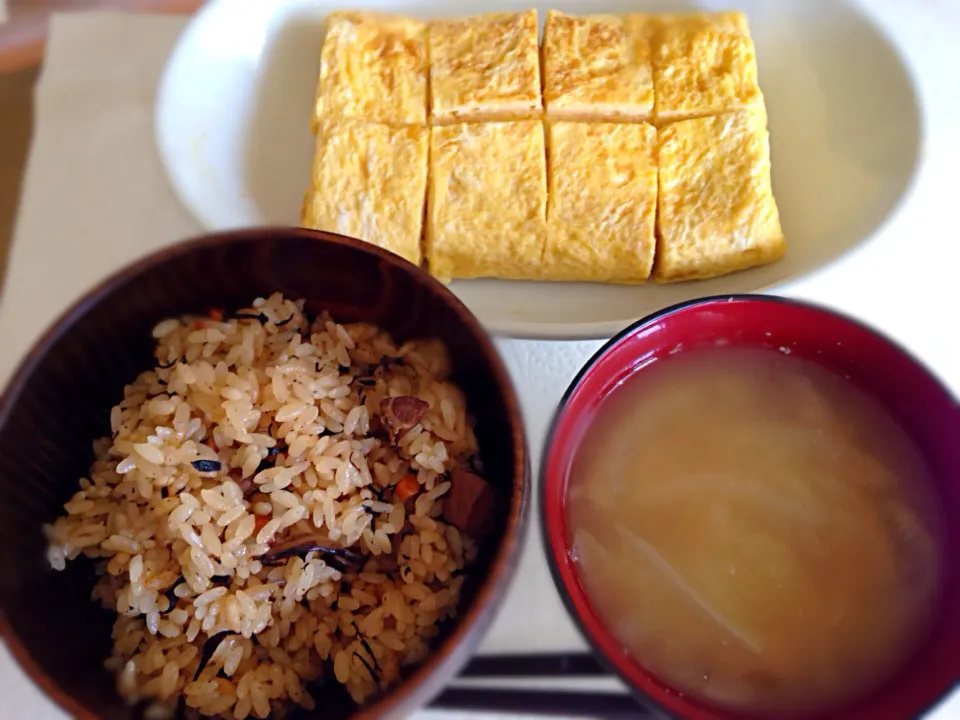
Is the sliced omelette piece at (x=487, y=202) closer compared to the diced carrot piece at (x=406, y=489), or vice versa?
the diced carrot piece at (x=406, y=489)

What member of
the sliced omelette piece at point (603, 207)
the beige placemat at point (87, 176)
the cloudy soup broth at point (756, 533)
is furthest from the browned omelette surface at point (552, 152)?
the cloudy soup broth at point (756, 533)

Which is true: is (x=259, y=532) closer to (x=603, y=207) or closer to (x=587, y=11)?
(x=603, y=207)

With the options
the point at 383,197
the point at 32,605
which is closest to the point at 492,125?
the point at 383,197

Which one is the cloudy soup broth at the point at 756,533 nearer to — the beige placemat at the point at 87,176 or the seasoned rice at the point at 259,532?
the seasoned rice at the point at 259,532

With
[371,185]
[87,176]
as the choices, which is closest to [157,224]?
[87,176]

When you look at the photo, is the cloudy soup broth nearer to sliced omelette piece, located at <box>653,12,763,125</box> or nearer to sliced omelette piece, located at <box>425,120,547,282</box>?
sliced omelette piece, located at <box>425,120,547,282</box>
